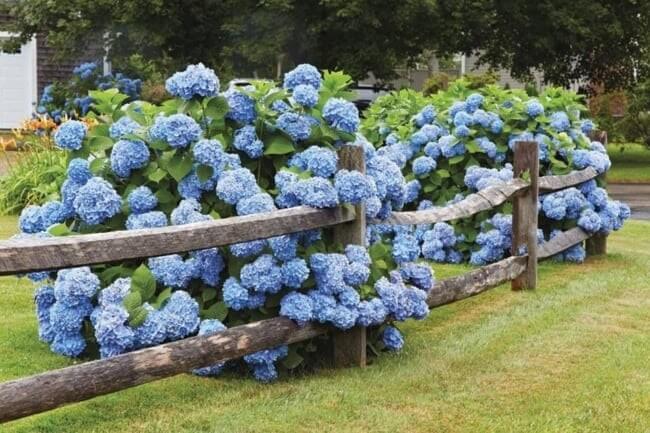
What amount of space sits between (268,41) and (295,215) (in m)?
16.8

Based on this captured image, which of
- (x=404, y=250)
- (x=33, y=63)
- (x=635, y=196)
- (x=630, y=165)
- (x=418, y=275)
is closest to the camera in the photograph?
(x=404, y=250)

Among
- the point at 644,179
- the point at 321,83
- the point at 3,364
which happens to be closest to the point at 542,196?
the point at 321,83

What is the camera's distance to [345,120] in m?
5.79

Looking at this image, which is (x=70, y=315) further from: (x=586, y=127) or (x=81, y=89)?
(x=81, y=89)

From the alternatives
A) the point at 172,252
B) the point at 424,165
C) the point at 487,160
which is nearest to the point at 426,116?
the point at 424,165

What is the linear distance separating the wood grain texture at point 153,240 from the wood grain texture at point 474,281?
1.38 m

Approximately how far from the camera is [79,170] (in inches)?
227

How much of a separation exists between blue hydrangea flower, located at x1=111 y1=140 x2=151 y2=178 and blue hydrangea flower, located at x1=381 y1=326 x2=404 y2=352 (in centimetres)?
173

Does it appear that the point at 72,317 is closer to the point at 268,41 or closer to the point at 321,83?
the point at 321,83

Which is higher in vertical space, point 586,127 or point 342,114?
point 342,114

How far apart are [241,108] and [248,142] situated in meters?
0.20

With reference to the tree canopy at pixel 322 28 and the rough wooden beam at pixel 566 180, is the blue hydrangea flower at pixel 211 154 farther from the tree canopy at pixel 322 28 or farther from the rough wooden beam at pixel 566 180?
the tree canopy at pixel 322 28

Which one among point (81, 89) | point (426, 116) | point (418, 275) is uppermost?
point (81, 89)

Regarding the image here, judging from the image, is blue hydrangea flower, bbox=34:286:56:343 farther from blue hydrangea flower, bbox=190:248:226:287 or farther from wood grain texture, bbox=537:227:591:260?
wood grain texture, bbox=537:227:591:260
